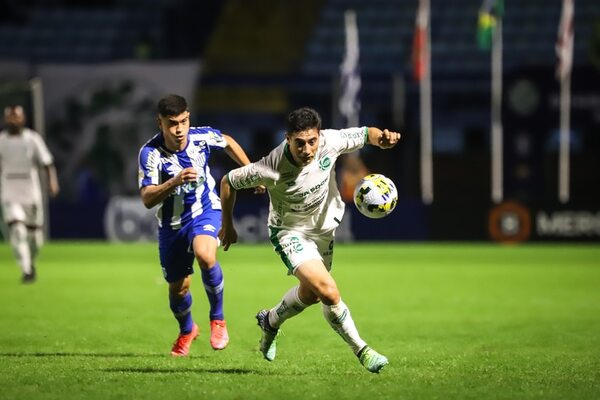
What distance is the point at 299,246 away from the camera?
870 cm

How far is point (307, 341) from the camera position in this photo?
35.7 feet

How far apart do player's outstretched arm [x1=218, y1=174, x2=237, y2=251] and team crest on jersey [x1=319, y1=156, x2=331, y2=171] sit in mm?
638

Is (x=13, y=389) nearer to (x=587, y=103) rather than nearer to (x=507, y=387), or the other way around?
(x=507, y=387)

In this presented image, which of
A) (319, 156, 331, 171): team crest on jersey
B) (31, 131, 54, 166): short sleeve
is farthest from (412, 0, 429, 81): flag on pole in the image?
(319, 156, 331, 171): team crest on jersey

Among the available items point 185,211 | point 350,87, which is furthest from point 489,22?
point 185,211

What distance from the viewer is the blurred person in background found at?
9406 mm

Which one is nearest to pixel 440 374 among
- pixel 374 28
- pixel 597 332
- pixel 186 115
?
pixel 186 115

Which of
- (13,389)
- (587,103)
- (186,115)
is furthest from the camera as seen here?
(587,103)

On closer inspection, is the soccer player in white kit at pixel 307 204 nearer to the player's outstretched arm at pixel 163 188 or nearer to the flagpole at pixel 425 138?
the player's outstretched arm at pixel 163 188

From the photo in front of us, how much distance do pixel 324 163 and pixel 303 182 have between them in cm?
21

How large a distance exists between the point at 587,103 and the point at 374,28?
9.69 metres

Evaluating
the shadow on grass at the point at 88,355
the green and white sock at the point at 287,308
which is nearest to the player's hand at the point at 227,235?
the green and white sock at the point at 287,308

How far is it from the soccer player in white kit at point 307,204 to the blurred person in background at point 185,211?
2.58ft

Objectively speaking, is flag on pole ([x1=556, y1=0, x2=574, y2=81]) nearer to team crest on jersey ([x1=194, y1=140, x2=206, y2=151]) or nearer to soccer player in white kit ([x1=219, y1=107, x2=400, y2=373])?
team crest on jersey ([x1=194, y1=140, x2=206, y2=151])
